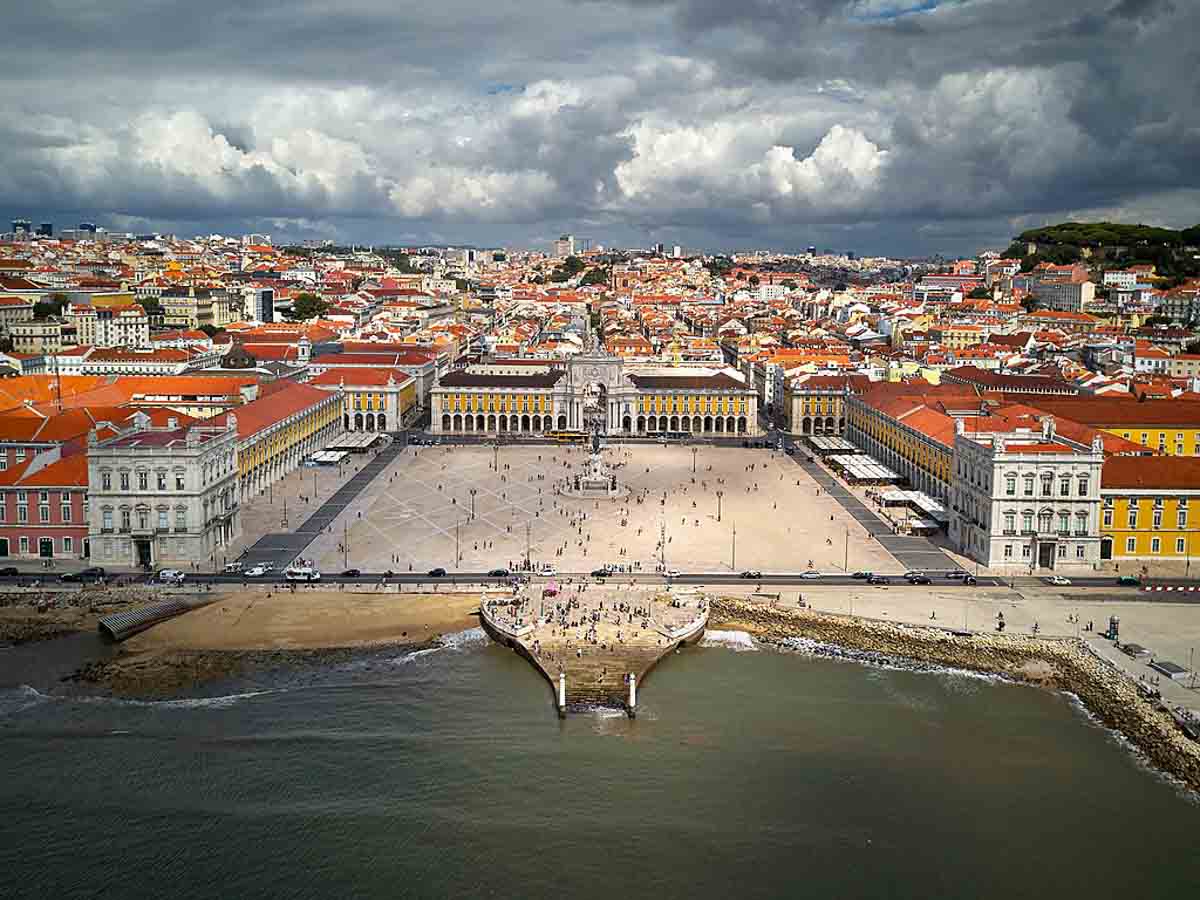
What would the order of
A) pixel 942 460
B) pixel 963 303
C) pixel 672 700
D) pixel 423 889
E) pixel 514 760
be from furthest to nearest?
1. pixel 963 303
2. pixel 942 460
3. pixel 672 700
4. pixel 514 760
5. pixel 423 889

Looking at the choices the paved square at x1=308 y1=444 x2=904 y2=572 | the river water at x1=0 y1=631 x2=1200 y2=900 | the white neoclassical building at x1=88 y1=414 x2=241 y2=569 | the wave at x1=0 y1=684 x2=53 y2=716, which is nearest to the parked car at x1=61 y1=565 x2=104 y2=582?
the white neoclassical building at x1=88 y1=414 x2=241 y2=569

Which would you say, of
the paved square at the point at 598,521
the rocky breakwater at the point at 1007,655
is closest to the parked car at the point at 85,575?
the paved square at the point at 598,521

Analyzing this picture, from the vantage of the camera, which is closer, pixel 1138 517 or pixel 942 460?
pixel 1138 517

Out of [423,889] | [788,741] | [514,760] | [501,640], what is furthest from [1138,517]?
[423,889]

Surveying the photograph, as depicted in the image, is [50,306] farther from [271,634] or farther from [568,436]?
[271,634]

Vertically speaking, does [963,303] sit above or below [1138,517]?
above

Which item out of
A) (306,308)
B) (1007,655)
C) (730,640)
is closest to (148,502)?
(730,640)

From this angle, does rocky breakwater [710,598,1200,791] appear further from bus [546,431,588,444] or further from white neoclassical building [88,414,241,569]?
bus [546,431,588,444]

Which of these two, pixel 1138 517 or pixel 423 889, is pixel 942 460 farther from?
pixel 423 889
